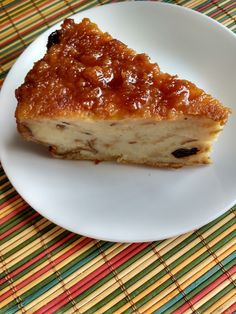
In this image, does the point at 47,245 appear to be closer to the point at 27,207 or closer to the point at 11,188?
the point at 27,207

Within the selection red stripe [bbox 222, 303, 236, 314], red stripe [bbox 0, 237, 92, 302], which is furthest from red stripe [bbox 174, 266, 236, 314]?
red stripe [bbox 0, 237, 92, 302]

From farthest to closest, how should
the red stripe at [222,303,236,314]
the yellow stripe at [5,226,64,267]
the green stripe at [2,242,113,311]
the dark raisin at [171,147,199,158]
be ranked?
the dark raisin at [171,147,199,158]
the yellow stripe at [5,226,64,267]
the green stripe at [2,242,113,311]
the red stripe at [222,303,236,314]

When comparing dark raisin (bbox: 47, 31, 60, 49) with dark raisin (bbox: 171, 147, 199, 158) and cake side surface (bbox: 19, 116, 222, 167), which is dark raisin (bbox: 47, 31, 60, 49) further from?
dark raisin (bbox: 171, 147, 199, 158)

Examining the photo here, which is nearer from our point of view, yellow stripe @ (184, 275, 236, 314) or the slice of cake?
yellow stripe @ (184, 275, 236, 314)

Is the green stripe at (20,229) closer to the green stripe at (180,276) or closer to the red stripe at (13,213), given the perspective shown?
the red stripe at (13,213)

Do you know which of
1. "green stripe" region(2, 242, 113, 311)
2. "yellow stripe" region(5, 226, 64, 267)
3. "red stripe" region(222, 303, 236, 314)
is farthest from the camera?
"yellow stripe" region(5, 226, 64, 267)

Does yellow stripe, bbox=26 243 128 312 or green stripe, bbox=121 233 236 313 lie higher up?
yellow stripe, bbox=26 243 128 312

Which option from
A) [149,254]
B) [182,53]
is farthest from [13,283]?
[182,53]

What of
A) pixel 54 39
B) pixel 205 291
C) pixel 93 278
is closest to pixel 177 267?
pixel 205 291
